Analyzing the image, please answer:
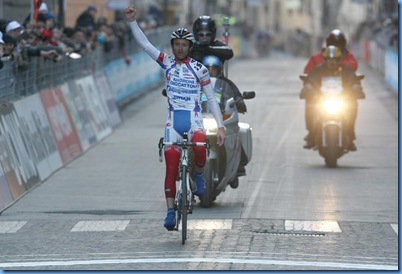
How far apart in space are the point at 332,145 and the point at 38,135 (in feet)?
13.2

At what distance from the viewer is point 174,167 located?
43.4 feet

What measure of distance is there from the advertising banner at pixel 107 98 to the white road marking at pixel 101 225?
38.5 ft

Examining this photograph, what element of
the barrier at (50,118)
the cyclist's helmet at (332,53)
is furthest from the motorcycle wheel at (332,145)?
the barrier at (50,118)

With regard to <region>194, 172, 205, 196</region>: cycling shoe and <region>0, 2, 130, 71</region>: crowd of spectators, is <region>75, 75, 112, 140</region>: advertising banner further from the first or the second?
<region>194, 172, 205, 196</region>: cycling shoe

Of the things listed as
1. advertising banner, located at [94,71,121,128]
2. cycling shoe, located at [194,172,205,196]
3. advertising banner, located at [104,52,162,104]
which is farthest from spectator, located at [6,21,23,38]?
advertising banner, located at [104,52,162,104]

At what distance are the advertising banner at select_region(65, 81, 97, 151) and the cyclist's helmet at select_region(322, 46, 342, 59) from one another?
417 centimetres

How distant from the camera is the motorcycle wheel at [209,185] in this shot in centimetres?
1544

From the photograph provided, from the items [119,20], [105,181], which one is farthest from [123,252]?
[119,20]

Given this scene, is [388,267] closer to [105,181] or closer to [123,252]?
[123,252]

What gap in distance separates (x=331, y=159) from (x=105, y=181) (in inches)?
136

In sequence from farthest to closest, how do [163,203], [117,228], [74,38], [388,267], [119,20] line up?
[119,20] → [74,38] → [163,203] → [117,228] → [388,267]

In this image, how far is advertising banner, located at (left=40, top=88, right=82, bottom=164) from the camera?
20.8 meters

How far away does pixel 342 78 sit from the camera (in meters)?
20.9

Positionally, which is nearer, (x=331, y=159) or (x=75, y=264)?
(x=75, y=264)
